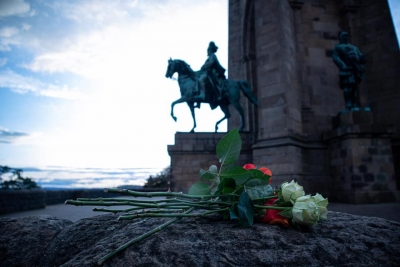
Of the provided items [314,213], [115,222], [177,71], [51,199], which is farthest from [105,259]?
[51,199]

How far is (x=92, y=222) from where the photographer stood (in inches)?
40.6

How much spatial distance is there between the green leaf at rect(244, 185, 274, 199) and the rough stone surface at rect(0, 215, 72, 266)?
809 millimetres

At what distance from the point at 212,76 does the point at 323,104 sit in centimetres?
423

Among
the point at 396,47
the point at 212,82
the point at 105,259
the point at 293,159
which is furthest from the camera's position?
the point at 212,82

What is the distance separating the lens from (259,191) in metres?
0.89

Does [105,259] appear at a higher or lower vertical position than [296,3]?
lower

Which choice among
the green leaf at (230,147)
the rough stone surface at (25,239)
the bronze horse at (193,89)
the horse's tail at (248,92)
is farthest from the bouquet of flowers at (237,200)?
the bronze horse at (193,89)

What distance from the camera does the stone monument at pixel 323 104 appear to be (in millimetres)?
7105

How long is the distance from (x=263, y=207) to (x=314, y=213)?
0.51 ft

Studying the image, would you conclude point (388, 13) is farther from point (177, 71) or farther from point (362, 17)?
point (177, 71)

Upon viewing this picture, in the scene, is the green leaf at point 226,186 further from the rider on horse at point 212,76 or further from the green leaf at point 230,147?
the rider on horse at point 212,76

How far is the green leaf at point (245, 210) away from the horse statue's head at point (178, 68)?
10.0 m

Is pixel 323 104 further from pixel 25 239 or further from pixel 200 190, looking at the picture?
pixel 25 239

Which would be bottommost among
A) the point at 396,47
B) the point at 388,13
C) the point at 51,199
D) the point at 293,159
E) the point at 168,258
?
the point at 51,199
